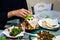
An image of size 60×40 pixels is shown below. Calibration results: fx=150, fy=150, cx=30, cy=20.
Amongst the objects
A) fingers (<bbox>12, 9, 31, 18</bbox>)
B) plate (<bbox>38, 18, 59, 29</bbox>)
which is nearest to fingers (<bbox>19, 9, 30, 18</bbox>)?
fingers (<bbox>12, 9, 31, 18</bbox>)

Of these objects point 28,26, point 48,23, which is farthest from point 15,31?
point 48,23

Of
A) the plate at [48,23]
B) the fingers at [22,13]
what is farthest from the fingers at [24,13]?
the plate at [48,23]

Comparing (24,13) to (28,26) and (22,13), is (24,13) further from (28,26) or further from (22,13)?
(28,26)

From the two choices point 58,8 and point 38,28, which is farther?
point 58,8

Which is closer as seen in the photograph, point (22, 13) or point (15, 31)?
point (15, 31)

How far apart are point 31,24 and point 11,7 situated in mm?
529

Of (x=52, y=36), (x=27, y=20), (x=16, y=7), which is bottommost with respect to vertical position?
(x=52, y=36)

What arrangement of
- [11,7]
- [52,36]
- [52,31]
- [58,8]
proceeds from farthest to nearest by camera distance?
→ 1. [58,8]
2. [11,7]
3. [52,31]
4. [52,36]

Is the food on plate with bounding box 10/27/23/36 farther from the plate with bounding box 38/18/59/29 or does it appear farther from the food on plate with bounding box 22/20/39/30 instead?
the plate with bounding box 38/18/59/29

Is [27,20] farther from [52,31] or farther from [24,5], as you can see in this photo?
[24,5]

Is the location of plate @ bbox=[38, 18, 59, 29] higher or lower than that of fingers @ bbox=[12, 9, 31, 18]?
lower

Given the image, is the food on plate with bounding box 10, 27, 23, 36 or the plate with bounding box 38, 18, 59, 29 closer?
the food on plate with bounding box 10, 27, 23, 36

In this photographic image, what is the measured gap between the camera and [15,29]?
1.05 metres

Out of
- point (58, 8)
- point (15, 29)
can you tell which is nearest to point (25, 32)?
point (15, 29)
